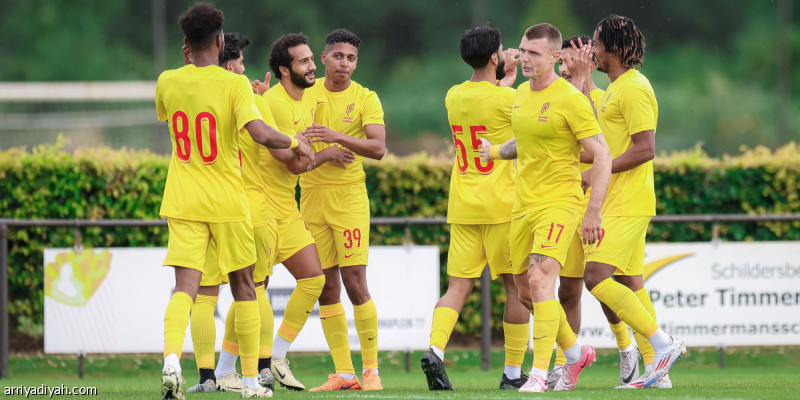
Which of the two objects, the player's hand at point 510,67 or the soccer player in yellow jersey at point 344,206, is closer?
the player's hand at point 510,67

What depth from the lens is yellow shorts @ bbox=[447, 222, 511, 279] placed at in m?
7.13

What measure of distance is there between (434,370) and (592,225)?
1.41 metres

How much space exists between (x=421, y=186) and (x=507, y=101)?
12.4 ft

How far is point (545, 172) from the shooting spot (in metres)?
6.62

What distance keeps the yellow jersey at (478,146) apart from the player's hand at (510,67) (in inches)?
10.3

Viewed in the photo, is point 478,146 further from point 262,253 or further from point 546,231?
point 262,253

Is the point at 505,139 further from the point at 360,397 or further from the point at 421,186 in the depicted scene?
the point at 421,186

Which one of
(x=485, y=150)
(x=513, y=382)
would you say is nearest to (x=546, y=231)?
(x=485, y=150)

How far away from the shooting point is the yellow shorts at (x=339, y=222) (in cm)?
751

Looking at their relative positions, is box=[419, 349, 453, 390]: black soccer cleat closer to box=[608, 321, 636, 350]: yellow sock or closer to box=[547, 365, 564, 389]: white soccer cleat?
box=[547, 365, 564, 389]: white soccer cleat

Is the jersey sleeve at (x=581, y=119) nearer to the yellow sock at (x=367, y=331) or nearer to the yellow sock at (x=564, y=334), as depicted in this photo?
the yellow sock at (x=564, y=334)

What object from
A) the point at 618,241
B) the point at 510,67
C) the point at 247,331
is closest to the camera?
the point at 247,331

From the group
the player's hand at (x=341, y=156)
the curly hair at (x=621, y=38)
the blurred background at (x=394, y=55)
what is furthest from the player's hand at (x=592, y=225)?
the blurred background at (x=394, y=55)

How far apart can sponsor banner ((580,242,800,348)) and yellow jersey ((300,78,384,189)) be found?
3.31m
